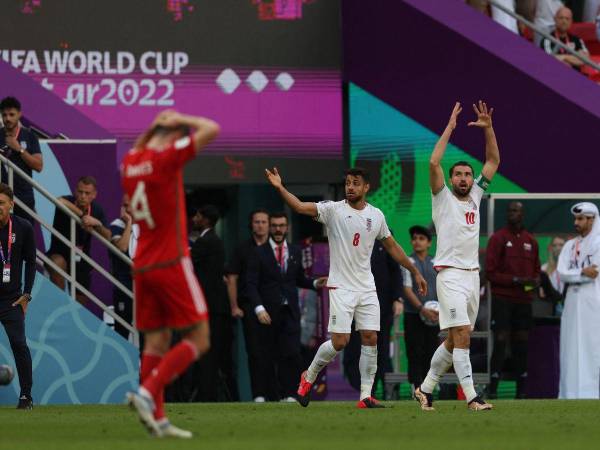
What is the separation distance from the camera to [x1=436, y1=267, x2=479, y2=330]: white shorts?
1472 cm

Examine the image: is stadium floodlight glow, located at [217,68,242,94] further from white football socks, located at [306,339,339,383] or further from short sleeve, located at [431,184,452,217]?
short sleeve, located at [431,184,452,217]

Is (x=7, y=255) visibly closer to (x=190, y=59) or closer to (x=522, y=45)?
(x=190, y=59)

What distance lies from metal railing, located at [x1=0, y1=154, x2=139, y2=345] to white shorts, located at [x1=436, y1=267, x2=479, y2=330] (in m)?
4.81

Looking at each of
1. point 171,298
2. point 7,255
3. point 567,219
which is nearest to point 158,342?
point 171,298

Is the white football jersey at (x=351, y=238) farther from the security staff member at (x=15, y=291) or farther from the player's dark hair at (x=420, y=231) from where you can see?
the player's dark hair at (x=420, y=231)

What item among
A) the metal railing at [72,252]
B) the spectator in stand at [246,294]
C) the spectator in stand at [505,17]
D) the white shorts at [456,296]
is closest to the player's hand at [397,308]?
the spectator in stand at [246,294]

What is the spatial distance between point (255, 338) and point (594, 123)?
18.6 ft

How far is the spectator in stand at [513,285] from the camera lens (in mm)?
19969

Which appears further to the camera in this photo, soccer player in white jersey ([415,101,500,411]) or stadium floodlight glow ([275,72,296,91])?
stadium floodlight glow ([275,72,296,91])

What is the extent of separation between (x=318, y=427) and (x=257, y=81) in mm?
10023

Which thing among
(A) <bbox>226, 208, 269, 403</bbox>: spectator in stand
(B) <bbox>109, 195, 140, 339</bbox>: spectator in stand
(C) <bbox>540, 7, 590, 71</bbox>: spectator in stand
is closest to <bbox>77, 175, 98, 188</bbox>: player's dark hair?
(B) <bbox>109, 195, 140, 339</bbox>: spectator in stand

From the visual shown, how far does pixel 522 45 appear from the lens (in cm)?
2162

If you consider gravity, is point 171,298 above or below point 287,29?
below

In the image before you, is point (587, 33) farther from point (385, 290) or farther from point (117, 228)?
point (117, 228)
